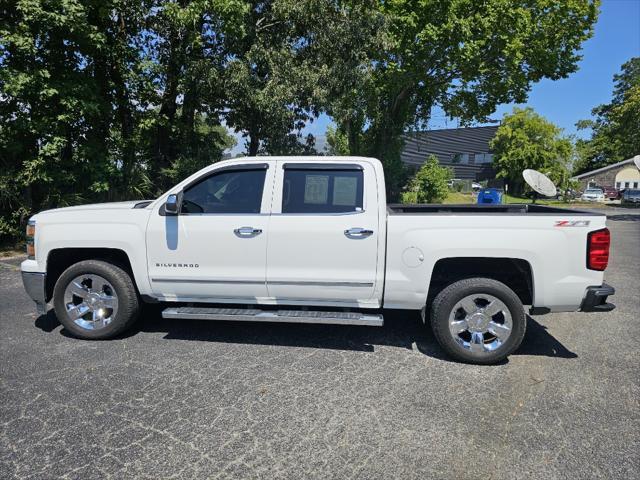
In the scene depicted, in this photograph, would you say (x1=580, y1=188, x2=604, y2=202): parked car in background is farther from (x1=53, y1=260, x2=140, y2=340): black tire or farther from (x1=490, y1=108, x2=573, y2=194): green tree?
(x1=53, y1=260, x2=140, y2=340): black tire

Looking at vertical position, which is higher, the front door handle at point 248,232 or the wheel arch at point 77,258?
the front door handle at point 248,232

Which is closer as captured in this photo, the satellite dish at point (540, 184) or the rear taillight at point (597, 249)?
the rear taillight at point (597, 249)

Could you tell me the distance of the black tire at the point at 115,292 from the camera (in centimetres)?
427

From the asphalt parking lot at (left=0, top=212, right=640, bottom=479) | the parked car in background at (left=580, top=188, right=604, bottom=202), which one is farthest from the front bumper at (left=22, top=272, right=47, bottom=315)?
the parked car in background at (left=580, top=188, right=604, bottom=202)

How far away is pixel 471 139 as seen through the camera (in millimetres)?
62688

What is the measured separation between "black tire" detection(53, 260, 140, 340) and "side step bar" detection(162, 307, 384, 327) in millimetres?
493

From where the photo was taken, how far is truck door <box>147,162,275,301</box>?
13.4ft

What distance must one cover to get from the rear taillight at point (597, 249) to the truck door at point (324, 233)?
72.8 inches

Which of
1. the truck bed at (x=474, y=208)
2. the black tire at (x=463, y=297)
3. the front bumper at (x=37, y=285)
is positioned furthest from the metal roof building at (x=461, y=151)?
the front bumper at (x=37, y=285)

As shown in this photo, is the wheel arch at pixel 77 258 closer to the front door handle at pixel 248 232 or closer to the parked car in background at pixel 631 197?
the front door handle at pixel 248 232

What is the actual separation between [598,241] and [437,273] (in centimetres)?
140

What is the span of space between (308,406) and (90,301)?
2677 millimetres

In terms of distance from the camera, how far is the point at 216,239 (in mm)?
4102

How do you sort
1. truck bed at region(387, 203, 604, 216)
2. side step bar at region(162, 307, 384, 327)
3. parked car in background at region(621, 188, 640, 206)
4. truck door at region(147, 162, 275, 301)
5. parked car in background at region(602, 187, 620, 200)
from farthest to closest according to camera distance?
1. parked car in background at region(602, 187, 620, 200)
2. parked car in background at region(621, 188, 640, 206)
3. truck bed at region(387, 203, 604, 216)
4. truck door at region(147, 162, 275, 301)
5. side step bar at region(162, 307, 384, 327)
